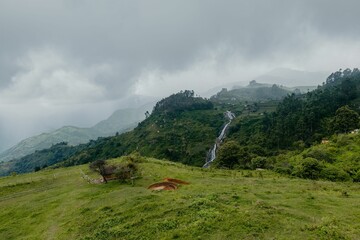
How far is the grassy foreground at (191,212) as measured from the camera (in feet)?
68.5

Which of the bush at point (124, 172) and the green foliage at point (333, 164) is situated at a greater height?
the bush at point (124, 172)

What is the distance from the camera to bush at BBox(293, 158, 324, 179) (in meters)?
49.5

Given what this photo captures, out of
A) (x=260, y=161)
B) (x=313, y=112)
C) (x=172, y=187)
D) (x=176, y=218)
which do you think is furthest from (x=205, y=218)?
(x=313, y=112)

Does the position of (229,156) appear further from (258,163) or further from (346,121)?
(346,121)

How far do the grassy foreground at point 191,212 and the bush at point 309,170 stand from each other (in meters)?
9.02

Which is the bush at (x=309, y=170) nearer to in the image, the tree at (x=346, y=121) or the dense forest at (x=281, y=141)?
the dense forest at (x=281, y=141)

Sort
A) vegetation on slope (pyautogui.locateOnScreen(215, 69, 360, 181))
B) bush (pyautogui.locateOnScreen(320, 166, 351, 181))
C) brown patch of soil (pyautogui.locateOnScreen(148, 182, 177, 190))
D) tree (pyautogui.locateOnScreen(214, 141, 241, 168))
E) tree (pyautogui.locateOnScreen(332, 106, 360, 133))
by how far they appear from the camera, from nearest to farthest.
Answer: brown patch of soil (pyautogui.locateOnScreen(148, 182, 177, 190)) → bush (pyautogui.locateOnScreen(320, 166, 351, 181)) → vegetation on slope (pyautogui.locateOnScreen(215, 69, 360, 181)) → tree (pyautogui.locateOnScreen(214, 141, 241, 168)) → tree (pyautogui.locateOnScreen(332, 106, 360, 133))

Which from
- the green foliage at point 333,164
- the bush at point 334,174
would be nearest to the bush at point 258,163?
the green foliage at point 333,164

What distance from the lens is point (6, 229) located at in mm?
32062

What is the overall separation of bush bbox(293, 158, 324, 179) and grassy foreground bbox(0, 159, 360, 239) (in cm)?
902

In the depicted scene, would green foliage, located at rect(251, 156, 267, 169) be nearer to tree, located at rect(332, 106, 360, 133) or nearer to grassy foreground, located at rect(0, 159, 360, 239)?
grassy foreground, located at rect(0, 159, 360, 239)

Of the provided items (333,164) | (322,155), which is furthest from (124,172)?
(322,155)

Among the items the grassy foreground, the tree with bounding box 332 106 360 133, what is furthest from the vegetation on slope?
the grassy foreground

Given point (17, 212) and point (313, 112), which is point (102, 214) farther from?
point (313, 112)
